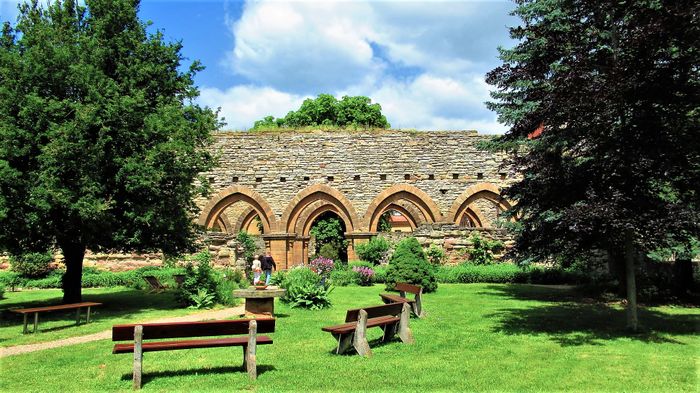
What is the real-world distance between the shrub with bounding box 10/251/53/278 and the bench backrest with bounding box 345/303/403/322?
52.5ft

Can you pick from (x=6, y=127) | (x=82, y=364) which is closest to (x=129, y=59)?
(x=6, y=127)

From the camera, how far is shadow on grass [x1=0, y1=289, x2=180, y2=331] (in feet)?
36.4

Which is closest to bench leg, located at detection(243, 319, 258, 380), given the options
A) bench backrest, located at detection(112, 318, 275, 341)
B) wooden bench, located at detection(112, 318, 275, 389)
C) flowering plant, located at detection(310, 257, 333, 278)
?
wooden bench, located at detection(112, 318, 275, 389)

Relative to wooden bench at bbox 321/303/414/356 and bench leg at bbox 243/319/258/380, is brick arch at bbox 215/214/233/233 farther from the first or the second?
bench leg at bbox 243/319/258/380

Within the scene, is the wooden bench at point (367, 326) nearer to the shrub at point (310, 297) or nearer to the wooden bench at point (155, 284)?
the shrub at point (310, 297)

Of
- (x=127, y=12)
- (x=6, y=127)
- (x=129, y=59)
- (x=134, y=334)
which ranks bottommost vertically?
(x=134, y=334)

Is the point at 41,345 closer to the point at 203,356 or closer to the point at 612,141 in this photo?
the point at 203,356

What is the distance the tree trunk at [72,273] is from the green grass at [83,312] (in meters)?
0.39

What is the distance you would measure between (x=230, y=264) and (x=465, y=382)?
15827mm

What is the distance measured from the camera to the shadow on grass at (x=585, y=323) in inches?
314

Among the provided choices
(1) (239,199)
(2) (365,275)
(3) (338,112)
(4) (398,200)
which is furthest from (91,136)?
(3) (338,112)

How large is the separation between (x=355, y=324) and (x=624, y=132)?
5325mm

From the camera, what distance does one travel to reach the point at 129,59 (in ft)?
41.8

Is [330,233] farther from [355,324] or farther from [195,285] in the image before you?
[355,324]
